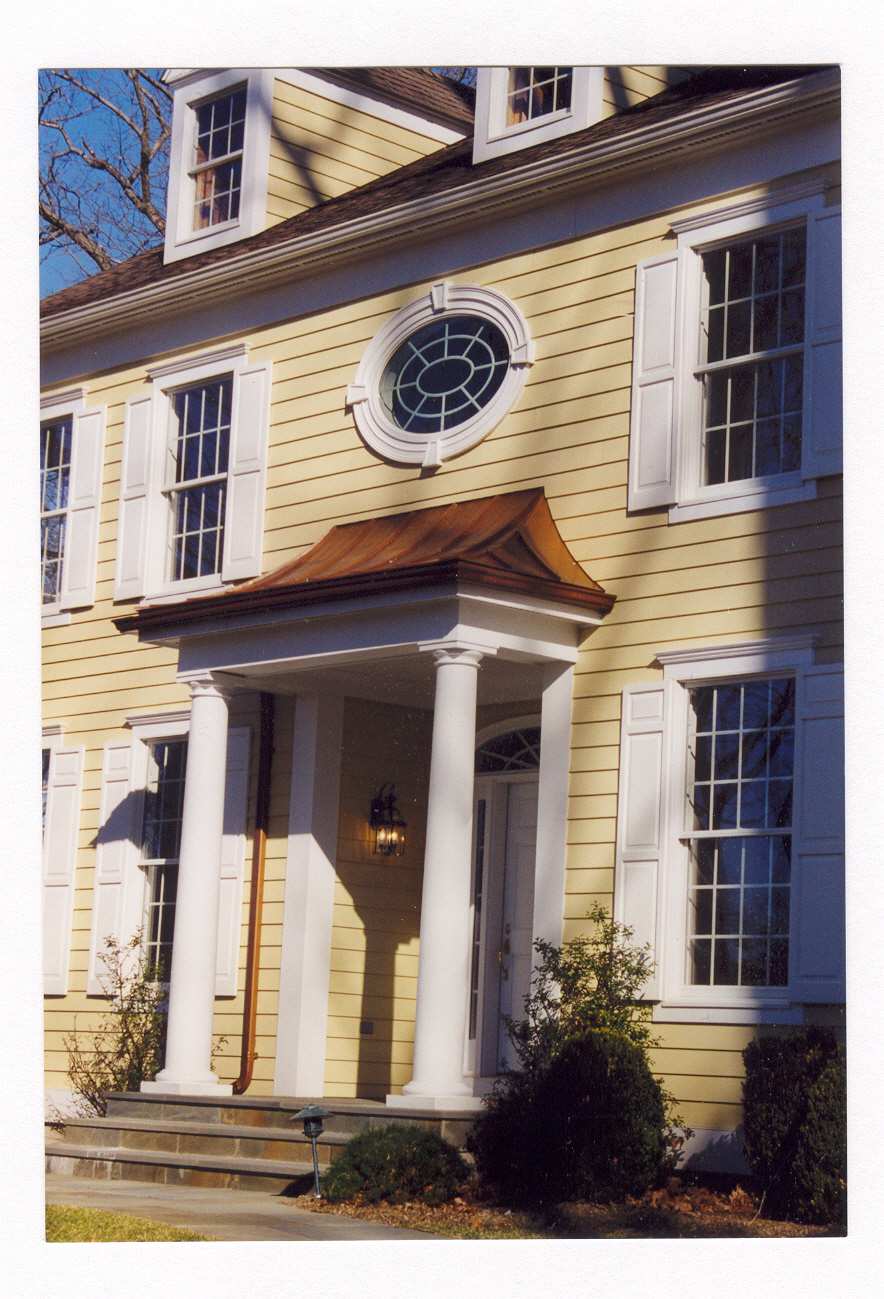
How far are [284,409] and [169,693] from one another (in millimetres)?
2171

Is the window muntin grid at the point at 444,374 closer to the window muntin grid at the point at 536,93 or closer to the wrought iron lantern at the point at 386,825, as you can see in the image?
the window muntin grid at the point at 536,93

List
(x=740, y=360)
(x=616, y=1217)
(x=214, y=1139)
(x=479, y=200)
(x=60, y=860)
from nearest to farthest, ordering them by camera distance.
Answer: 1. (x=616, y=1217)
2. (x=740, y=360)
3. (x=214, y=1139)
4. (x=479, y=200)
5. (x=60, y=860)

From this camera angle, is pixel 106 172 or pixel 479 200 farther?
pixel 106 172

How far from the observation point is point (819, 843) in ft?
26.0

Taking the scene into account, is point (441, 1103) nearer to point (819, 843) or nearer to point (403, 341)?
point (819, 843)

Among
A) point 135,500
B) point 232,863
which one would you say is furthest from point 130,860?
point 135,500

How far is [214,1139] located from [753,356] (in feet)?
17.2

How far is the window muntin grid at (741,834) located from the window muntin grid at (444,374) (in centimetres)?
260

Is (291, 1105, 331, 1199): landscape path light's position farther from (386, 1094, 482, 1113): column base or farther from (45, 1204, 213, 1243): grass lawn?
(45, 1204, 213, 1243): grass lawn

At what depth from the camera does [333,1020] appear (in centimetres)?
1046

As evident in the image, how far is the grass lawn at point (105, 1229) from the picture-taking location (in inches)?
265

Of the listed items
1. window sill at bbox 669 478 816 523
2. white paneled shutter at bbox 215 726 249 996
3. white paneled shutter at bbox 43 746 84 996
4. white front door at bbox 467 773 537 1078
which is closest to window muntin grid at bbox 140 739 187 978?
white paneled shutter at bbox 215 726 249 996

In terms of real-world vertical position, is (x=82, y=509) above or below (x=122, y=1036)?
above

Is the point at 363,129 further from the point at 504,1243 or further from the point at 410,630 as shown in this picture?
the point at 504,1243
